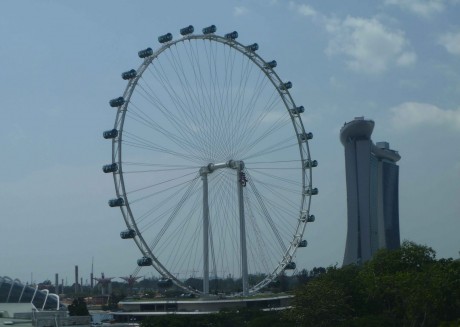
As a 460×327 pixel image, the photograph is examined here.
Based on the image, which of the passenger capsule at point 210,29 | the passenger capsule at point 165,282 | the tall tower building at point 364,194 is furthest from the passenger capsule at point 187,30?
Result: the tall tower building at point 364,194

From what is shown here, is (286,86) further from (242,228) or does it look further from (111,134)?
(111,134)

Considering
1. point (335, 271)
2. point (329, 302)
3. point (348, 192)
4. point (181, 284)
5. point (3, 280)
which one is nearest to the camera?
point (329, 302)

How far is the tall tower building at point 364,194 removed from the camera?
14088 centimetres

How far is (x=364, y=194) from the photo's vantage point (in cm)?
14162

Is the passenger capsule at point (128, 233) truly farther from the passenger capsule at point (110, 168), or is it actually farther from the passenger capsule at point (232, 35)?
the passenger capsule at point (232, 35)

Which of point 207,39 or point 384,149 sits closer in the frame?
point 207,39

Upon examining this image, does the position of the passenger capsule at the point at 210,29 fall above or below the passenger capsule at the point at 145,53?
above

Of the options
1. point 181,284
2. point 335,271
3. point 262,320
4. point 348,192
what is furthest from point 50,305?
point 348,192

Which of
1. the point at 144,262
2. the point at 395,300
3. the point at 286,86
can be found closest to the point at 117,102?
the point at 144,262

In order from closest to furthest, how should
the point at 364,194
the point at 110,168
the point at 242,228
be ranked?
the point at 110,168, the point at 242,228, the point at 364,194

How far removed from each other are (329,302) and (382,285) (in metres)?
5.81

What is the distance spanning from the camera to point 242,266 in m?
61.4

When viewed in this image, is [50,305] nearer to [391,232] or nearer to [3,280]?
[3,280]

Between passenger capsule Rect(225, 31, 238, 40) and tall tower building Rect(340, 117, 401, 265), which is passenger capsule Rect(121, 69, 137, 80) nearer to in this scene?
passenger capsule Rect(225, 31, 238, 40)
